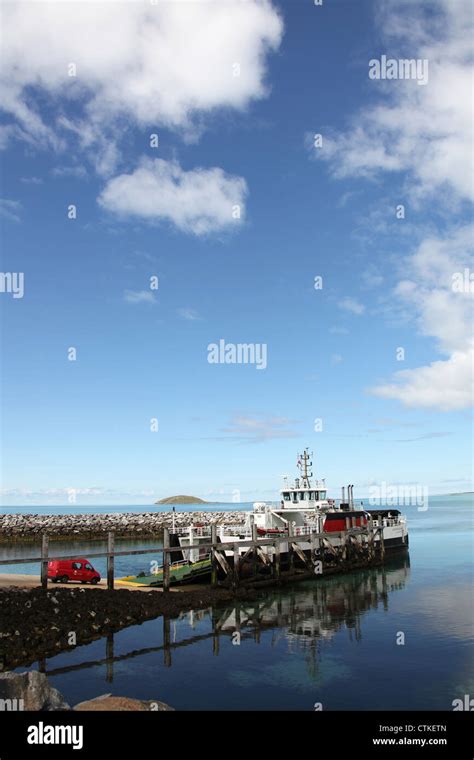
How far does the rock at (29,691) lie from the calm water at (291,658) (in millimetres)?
3817

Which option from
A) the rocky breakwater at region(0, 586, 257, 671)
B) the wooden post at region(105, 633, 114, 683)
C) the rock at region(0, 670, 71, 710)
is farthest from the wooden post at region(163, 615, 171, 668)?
the rock at region(0, 670, 71, 710)

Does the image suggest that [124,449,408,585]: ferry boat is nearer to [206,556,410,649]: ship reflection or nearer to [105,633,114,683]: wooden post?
[206,556,410,649]: ship reflection

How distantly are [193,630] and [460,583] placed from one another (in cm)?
2498

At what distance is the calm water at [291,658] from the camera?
1644 cm

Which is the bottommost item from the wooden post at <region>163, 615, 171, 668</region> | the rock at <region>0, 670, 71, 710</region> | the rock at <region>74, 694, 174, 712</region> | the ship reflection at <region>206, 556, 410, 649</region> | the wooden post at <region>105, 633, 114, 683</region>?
the ship reflection at <region>206, 556, 410, 649</region>

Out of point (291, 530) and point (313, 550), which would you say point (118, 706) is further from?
point (313, 550)

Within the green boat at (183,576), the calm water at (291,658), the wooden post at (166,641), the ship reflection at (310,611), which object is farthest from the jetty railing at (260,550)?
the wooden post at (166,641)

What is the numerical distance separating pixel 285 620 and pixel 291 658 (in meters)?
6.53

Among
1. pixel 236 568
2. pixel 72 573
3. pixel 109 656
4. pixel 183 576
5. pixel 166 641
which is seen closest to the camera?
pixel 109 656

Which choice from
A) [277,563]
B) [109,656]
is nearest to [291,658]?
[109,656]

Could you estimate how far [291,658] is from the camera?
19.9 m

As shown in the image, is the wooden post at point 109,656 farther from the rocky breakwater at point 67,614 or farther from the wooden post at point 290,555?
the wooden post at point 290,555

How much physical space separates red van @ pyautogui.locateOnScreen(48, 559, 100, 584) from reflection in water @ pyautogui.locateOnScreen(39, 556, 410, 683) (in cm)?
Result: 914

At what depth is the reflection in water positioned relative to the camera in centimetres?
2069
